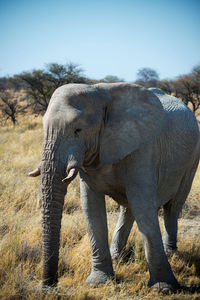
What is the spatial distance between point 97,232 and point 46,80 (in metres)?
18.1

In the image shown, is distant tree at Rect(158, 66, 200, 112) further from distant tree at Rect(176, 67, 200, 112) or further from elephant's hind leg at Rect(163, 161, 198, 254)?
elephant's hind leg at Rect(163, 161, 198, 254)

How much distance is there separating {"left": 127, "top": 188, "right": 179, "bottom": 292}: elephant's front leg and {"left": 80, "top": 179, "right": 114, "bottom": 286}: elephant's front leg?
45 centimetres

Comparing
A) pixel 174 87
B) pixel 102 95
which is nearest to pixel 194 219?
pixel 102 95

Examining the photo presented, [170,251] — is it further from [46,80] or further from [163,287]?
[46,80]

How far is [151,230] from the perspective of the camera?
3006 millimetres

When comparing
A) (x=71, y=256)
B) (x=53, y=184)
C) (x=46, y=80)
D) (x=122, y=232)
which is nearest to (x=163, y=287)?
(x=122, y=232)

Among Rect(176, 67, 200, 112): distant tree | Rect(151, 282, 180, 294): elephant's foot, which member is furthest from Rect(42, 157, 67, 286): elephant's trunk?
Rect(176, 67, 200, 112): distant tree

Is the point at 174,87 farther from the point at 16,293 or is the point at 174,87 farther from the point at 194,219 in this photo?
the point at 16,293

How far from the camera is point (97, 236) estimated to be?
3.39 meters

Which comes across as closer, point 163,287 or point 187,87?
point 163,287

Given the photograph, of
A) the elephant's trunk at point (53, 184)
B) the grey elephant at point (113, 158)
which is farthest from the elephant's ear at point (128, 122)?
the elephant's trunk at point (53, 184)

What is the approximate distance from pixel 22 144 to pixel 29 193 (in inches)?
220

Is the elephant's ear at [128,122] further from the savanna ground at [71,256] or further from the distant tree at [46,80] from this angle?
the distant tree at [46,80]

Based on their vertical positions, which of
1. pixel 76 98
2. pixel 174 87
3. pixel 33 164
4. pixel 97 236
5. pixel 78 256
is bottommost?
pixel 78 256
